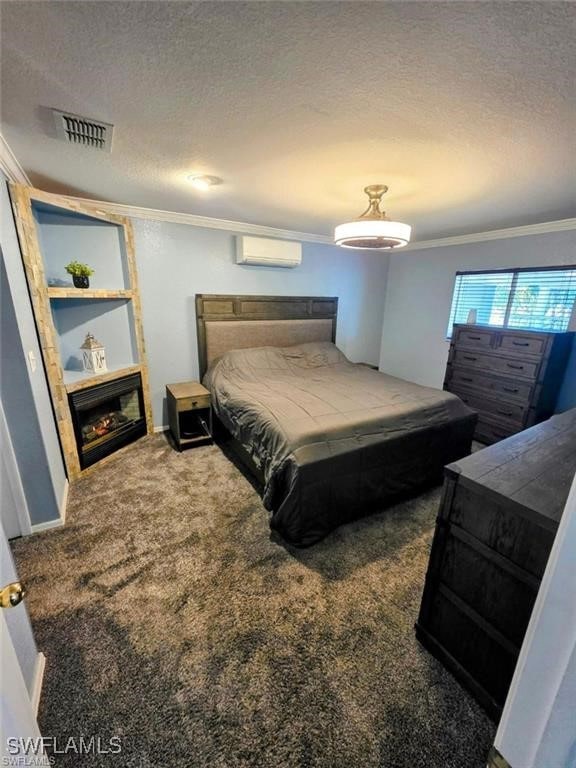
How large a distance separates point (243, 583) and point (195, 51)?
7.78ft

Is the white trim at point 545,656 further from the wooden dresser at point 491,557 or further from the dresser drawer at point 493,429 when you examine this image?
the dresser drawer at point 493,429

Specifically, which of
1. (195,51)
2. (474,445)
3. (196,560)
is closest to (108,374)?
(196,560)

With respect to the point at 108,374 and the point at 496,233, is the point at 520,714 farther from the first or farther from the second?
the point at 496,233

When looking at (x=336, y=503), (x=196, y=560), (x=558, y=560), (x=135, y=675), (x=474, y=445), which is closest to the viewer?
(x=558, y=560)

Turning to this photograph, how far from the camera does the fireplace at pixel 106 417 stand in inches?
105

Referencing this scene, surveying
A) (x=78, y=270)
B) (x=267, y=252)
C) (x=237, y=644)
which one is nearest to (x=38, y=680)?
(x=237, y=644)

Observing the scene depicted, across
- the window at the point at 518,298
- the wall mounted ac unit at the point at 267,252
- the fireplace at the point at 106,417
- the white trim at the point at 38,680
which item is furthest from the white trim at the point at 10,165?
the window at the point at 518,298

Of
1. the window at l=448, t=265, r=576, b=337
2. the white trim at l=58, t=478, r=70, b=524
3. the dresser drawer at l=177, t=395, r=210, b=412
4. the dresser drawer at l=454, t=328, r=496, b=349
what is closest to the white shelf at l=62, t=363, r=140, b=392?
the dresser drawer at l=177, t=395, r=210, b=412

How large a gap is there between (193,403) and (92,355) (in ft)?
3.28

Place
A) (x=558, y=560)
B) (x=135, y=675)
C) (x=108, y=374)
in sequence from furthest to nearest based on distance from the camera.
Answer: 1. (x=108, y=374)
2. (x=135, y=675)
3. (x=558, y=560)

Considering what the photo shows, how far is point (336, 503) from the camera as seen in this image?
81.2 inches

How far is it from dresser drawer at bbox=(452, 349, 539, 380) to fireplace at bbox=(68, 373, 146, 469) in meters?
3.63

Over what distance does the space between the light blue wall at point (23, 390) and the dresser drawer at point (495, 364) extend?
4.04 metres

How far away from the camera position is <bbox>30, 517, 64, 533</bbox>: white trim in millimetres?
2076
